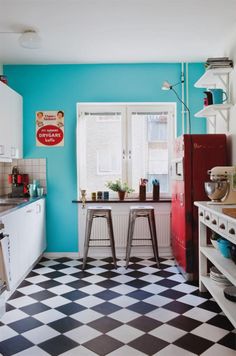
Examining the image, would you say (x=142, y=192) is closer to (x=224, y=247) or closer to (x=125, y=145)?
(x=125, y=145)

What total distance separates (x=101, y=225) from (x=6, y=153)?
4.94 ft

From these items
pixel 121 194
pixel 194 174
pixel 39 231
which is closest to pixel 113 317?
pixel 194 174

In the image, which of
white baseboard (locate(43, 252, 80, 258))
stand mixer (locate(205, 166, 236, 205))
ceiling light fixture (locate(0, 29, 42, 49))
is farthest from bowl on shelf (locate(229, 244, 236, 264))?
ceiling light fixture (locate(0, 29, 42, 49))

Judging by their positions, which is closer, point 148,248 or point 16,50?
point 16,50

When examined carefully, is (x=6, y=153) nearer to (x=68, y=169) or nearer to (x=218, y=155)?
(x=68, y=169)

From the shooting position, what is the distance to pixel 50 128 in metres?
4.36

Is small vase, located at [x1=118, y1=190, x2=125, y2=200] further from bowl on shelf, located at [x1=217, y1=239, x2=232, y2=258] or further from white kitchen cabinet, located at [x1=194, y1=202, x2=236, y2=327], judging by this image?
bowl on shelf, located at [x1=217, y1=239, x2=232, y2=258]

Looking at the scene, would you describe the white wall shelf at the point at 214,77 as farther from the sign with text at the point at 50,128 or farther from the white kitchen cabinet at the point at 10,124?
the white kitchen cabinet at the point at 10,124

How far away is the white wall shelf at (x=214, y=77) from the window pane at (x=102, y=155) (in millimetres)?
1229

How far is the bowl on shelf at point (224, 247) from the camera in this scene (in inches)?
102

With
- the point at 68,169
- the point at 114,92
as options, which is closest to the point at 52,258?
the point at 68,169

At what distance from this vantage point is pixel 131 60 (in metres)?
4.23

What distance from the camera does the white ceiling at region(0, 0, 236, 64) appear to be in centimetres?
284

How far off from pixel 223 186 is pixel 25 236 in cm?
202
